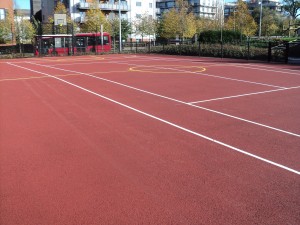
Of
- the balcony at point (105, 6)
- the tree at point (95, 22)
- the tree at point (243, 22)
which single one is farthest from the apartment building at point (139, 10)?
the tree at point (243, 22)

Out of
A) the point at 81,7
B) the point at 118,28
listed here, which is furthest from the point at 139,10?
the point at 118,28

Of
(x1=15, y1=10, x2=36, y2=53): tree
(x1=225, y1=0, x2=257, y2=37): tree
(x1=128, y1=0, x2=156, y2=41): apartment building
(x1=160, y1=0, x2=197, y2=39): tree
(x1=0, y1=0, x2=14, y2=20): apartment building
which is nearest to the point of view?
(x1=15, y1=10, x2=36, y2=53): tree

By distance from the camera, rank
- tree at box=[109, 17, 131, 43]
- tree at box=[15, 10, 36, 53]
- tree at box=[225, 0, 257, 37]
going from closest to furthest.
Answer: tree at box=[15, 10, 36, 53] → tree at box=[225, 0, 257, 37] → tree at box=[109, 17, 131, 43]

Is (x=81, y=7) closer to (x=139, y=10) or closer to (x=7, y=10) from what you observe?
(x=139, y=10)

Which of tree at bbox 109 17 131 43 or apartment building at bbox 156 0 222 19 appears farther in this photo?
apartment building at bbox 156 0 222 19

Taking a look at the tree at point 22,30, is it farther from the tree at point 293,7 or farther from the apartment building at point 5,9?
the tree at point 293,7

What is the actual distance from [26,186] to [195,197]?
2405 mm

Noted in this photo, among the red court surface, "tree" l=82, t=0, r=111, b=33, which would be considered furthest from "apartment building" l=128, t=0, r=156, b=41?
the red court surface

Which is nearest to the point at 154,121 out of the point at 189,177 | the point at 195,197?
the point at 189,177

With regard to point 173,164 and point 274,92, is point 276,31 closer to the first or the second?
point 274,92

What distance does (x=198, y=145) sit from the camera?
273 inches

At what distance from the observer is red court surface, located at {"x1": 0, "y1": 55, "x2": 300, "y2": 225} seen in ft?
14.4

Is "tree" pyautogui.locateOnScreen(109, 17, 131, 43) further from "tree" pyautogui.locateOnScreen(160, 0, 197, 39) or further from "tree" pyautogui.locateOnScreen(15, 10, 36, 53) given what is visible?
"tree" pyautogui.locateOnScreen(15, 10, 36, 53)

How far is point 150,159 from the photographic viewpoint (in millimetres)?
6191
